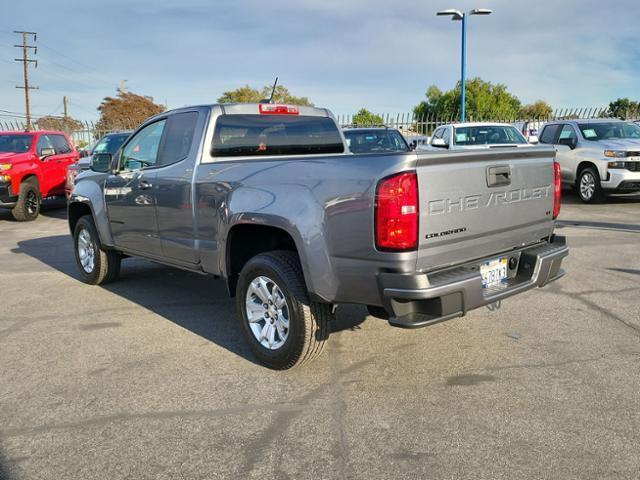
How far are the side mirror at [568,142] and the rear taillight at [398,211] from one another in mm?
11645

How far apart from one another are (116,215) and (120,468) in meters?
3.51

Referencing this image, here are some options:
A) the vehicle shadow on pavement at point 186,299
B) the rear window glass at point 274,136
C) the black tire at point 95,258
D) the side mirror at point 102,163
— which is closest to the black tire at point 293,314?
the vehicle shadow on pavement at point 186,299

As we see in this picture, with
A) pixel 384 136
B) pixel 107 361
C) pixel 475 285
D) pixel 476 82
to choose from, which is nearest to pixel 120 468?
pixel 107 361

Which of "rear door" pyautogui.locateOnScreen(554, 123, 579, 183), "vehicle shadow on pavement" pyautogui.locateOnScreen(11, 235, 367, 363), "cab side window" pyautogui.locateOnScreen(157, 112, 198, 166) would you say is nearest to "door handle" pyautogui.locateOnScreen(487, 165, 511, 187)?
"vehicle shadow on pavement" pyautogui.locateOnScreen(11, 235, 367, 363)

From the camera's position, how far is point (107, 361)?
4324mm

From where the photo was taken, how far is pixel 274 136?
5.18 metres

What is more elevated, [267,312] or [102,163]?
[102,163]

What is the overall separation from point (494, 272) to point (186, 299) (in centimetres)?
333

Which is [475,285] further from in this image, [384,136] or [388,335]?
[384,136]

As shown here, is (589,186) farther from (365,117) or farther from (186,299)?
(365,117)

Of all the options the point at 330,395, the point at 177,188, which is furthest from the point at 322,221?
the point at 177,188

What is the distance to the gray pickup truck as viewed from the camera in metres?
3.32

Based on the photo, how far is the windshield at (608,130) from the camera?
13.5 metres

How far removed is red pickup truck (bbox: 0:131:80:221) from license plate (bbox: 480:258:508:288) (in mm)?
11461
